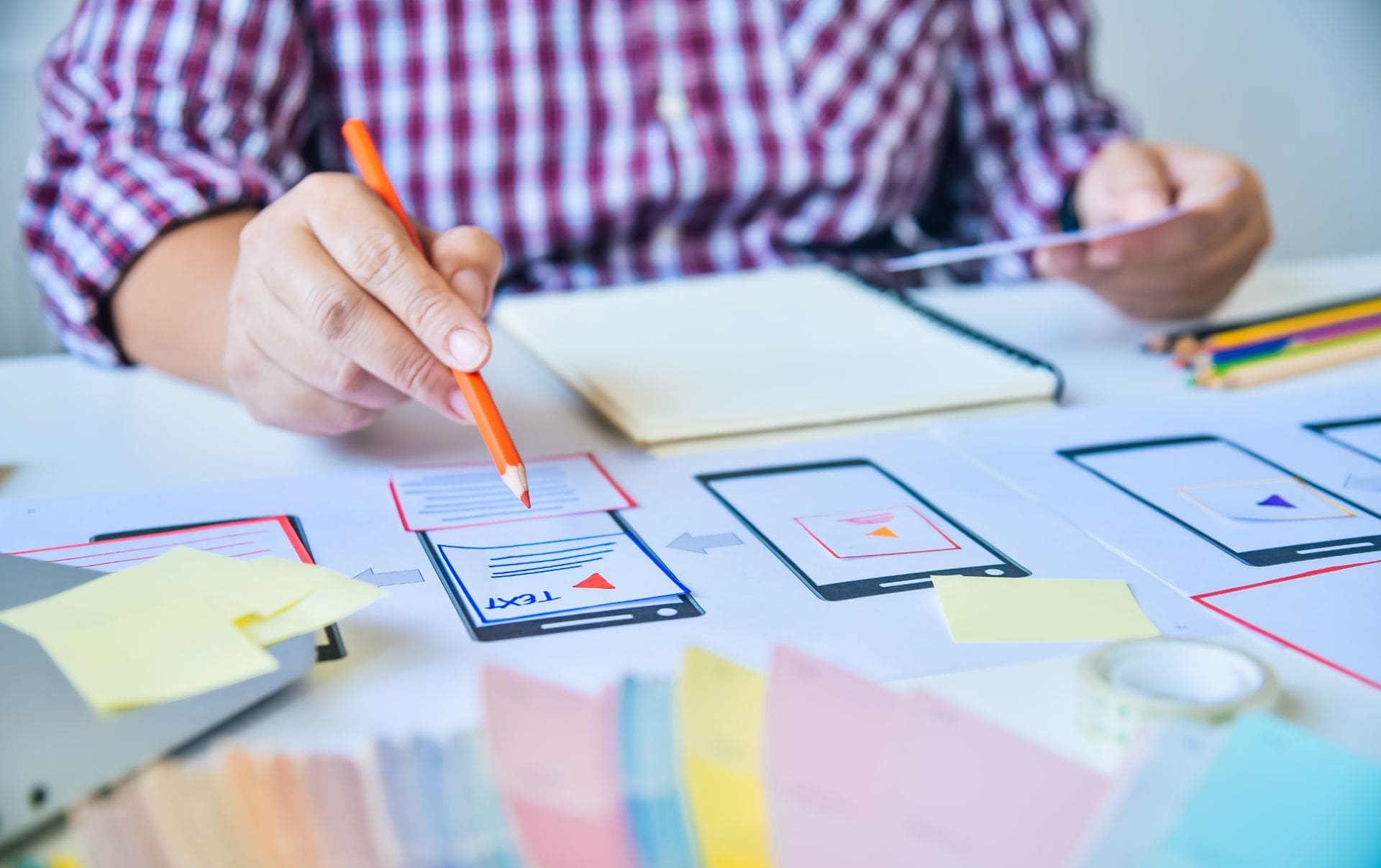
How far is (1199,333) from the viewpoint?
0.80 metres

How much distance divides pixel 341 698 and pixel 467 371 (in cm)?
18

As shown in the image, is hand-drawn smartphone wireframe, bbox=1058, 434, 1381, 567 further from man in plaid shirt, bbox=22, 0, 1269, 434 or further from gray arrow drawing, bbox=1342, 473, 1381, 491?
man in plaid shirt, bbox=22, 0, 1269, 434

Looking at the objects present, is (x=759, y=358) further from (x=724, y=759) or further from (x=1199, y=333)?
(x=724, y=759)

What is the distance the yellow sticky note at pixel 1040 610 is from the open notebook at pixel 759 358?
0.19 m

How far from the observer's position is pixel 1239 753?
331mm

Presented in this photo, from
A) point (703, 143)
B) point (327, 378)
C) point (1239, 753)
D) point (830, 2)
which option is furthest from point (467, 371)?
point (830, 2)

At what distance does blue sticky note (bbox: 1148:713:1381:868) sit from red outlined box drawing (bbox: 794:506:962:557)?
0.62ft

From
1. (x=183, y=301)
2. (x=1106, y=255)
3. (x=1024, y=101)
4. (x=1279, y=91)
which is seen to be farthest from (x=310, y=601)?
(x=1279, y=91)

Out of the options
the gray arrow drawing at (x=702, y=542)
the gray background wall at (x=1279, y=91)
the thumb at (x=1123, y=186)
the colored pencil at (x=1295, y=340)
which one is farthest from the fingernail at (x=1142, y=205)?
the gray background wall at (x=1279, y=91)

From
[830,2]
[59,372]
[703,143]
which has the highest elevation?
[830,2]

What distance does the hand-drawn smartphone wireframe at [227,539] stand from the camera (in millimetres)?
493

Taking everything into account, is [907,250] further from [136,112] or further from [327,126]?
[136,112]

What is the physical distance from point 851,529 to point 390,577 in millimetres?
195

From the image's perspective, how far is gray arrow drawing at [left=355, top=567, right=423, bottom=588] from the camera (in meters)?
0.48
